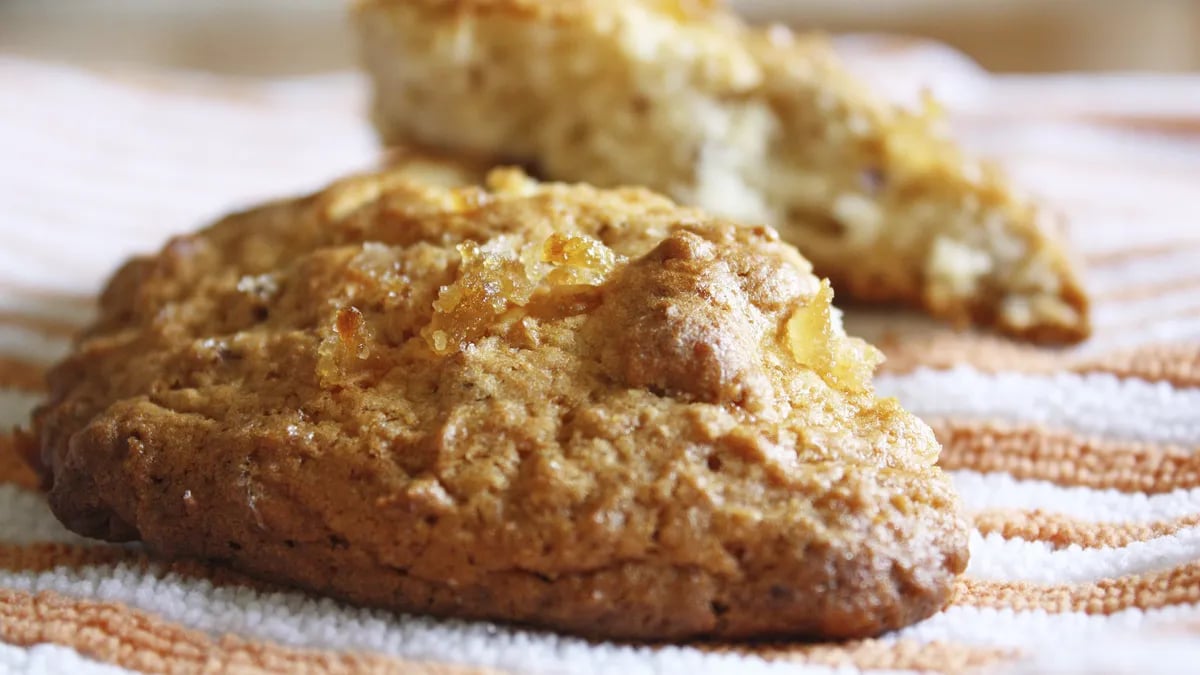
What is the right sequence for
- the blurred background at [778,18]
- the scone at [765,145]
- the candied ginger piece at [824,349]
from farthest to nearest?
the blurred background at [778,18] → the scone at [765,145] → the candied ginger piece at [824,349]

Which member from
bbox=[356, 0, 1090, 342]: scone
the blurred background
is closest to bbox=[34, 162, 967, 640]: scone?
bbox=[356, 0, 1090, 342]: scone

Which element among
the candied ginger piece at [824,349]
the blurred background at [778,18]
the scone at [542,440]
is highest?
the blurred background at [778,18]

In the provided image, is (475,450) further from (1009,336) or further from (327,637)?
(1009,336)

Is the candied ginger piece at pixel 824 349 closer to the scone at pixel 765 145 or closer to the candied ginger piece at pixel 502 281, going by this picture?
the candied ginger piece at pixel 502 281

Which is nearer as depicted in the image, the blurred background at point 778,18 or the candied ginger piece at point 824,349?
the candied ginger piece at point 824,349

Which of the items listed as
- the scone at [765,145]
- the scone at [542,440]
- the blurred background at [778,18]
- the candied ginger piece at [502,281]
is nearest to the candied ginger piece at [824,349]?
the scone at [542,440]

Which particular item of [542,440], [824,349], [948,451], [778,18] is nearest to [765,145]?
[948,451]

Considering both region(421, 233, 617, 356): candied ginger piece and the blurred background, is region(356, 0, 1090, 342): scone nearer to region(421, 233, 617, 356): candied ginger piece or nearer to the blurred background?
region(421, 233, 617, 356): candied ginger piece
